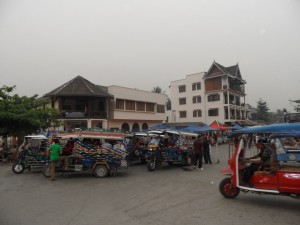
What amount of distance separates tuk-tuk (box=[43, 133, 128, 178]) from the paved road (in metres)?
1.11

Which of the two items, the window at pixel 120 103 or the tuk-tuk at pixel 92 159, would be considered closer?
the tuk-tuk at pixel 92 159

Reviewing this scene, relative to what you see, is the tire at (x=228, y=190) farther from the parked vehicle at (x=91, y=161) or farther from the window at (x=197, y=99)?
the window at (x=197, y=99)

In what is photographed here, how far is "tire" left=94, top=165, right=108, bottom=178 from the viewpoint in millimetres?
11539

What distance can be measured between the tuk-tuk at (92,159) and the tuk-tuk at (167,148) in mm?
2389

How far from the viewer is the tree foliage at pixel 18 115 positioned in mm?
17625

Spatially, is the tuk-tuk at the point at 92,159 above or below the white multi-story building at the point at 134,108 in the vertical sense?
below

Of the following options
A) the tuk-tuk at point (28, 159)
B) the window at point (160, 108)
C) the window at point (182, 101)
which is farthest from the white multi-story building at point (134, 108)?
the tuk-tuk at point (28, 159)

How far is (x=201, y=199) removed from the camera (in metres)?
7.52

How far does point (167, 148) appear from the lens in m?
14.5

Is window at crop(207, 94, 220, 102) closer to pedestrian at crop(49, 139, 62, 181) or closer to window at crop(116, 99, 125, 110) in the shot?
window at crop(116, 99, 125, 110)

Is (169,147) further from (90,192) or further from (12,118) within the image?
(12,118)

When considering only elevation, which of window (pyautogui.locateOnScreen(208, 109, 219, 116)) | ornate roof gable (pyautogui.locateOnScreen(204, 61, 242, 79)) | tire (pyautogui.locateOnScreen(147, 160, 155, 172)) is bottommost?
tire (pyautogui.locateOnScreen(147, 160, 155, 172))

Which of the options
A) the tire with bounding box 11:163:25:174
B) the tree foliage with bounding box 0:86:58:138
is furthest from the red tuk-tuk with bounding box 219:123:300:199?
the tree foliage with bounding box 0:86:58:138

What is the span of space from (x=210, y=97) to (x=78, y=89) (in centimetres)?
2593
